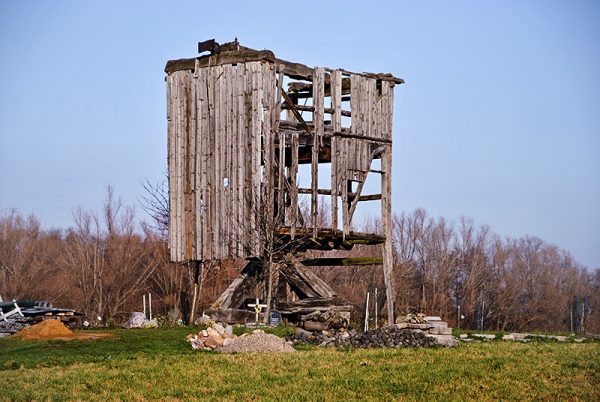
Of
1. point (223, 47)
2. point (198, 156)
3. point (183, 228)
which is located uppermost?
point (223, 47)

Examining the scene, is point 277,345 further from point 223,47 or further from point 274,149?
point 223,47

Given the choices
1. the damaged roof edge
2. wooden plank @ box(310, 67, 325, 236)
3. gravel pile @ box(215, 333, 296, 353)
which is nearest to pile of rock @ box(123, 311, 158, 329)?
wooden plank @ box(310, 67, 325, 236)

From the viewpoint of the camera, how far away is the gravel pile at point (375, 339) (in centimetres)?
2261

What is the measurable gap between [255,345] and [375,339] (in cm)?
331

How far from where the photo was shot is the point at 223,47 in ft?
95.7

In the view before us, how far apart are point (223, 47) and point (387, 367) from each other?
14.0 m

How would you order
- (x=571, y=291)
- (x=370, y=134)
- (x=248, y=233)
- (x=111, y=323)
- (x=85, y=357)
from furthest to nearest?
(x=571, y=291)
(x=111, y=323)
(x=370, y=134)
(x=248, y=233)
(x=85, y=357)

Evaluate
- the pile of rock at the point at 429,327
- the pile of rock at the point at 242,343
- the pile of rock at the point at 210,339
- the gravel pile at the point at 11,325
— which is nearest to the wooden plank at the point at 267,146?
the pile of rock at the point at 429,327

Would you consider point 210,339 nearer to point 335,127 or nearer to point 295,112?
point 295,112

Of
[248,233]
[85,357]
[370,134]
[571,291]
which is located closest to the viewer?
[85,357]

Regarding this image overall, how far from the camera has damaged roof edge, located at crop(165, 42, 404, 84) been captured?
2819cm

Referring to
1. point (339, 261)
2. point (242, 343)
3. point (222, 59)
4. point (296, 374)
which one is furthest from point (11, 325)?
point (296, 374)

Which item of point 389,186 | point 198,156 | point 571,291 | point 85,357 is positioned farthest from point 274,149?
point 571,291

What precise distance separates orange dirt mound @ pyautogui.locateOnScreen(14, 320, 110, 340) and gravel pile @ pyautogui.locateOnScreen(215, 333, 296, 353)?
4610mm
